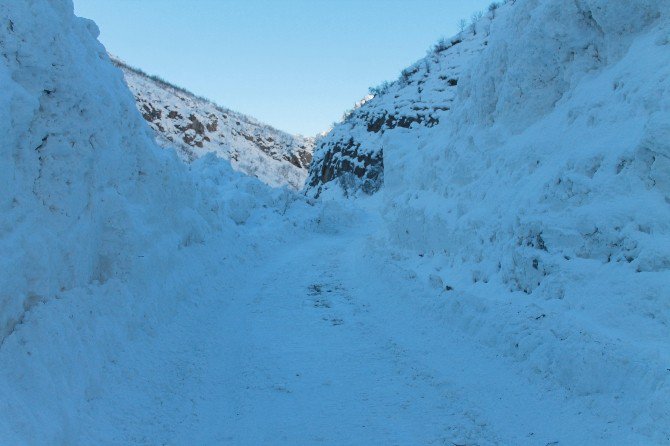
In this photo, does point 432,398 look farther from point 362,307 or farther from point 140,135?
point 140,135

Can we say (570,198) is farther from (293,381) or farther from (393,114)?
(393,114)

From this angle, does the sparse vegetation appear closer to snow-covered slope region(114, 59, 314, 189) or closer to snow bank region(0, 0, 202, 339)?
snow-covered slope region(114, 59, 314, 189)

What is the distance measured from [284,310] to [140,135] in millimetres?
4457

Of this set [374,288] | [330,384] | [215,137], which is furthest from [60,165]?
[215,137]

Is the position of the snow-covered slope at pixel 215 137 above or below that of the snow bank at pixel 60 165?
above

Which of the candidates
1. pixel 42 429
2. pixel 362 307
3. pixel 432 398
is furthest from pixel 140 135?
pixel 432 398

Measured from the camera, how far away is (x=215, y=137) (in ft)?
228

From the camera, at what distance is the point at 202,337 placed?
8.48 m

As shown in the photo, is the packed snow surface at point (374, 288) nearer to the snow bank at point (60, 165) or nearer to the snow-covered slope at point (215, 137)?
the snow bank at point (60, 165)

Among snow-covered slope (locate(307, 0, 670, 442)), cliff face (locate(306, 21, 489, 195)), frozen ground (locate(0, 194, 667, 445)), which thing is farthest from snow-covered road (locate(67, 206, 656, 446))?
cliff face (locate(306, 21, 489, 195))

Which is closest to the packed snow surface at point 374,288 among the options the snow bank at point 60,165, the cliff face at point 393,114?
the snow bank at point 60,165

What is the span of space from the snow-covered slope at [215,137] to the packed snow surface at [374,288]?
43.7 metres

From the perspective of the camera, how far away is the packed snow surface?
540 centimetres

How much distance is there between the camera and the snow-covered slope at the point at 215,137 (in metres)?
61.4
